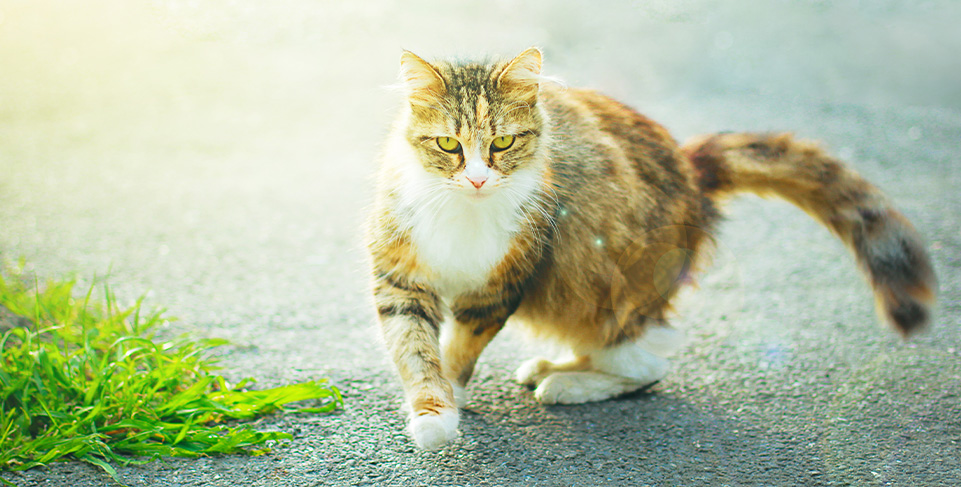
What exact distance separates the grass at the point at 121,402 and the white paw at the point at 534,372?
0.77 metres

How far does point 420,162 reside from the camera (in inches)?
97.2

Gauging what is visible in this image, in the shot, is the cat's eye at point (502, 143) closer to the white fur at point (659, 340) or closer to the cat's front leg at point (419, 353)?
the cat's front leg at point (419, 353)

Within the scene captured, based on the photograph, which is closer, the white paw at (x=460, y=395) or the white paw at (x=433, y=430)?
the white paw at (x=433, y=430)

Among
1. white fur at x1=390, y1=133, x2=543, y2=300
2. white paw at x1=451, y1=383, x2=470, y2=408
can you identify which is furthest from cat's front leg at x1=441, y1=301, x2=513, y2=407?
white fur at x1=390, y1=133, x2=543, y2=300

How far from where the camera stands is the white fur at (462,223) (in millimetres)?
2445

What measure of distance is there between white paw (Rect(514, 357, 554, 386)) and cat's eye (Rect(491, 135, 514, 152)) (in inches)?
41.8

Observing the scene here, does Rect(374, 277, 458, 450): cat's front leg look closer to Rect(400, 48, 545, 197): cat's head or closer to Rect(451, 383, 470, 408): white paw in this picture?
Rect(451, 383, 470, 408): white paw

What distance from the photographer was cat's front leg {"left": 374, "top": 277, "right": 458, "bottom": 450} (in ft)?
7.47

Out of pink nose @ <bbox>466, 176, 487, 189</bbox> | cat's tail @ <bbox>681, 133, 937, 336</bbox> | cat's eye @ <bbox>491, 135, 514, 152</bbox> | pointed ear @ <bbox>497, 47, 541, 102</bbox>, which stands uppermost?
pointed ear @ <bbox>497, 47, 541, 102</bbox>

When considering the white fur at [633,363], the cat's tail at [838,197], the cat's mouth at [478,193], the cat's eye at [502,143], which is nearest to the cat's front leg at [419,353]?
the cat's mouth at [478,193]

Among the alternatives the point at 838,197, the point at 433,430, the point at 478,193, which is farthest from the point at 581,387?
the point at 838,197

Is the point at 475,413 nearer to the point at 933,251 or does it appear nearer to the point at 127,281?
the point at 127,281

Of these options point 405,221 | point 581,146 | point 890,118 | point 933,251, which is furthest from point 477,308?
point 890,118

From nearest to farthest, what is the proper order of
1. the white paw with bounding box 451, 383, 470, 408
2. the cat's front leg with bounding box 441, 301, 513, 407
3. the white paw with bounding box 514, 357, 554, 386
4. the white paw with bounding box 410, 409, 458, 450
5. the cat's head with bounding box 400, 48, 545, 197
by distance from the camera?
the white paw with bounding box 410, 409, 458, 450, the cat's head with bounding box 400, 48, 545, 197, the cat's front leg with bounding box 441, 301, 513, 407, the white paw with bounding box 451, 383, 470, 408, the white paw with bounding box 514, 357, 554, 386
